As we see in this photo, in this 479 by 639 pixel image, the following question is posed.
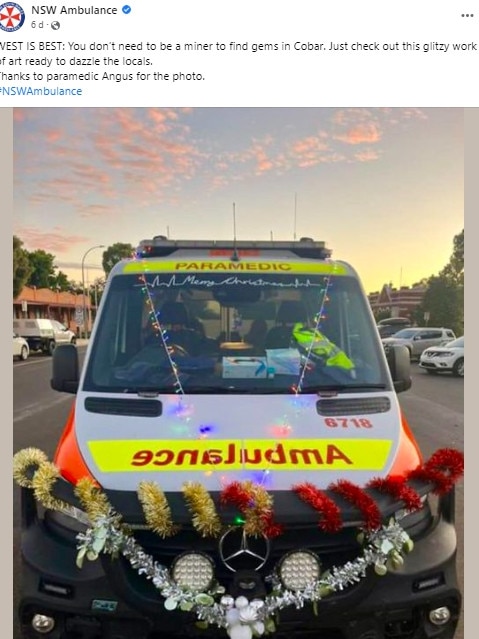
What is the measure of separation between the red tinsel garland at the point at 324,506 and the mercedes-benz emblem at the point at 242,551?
233 millimetres

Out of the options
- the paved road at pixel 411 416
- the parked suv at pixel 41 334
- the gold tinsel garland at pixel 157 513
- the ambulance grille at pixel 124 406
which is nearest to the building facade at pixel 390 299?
the ambulance grille at pixel 124 406

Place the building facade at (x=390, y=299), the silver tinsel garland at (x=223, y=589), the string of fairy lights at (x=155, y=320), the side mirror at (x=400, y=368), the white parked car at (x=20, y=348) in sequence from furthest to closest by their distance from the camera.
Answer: the white parked car at (x=20, y=348), the building facade at (x=390, y=299), the side mirror at (x=400, y=368), the string of fairy lights at (x=155, y=320), the silver tinsel garland at (x=223, y=589)

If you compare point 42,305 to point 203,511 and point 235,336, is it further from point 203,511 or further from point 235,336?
point 203,511

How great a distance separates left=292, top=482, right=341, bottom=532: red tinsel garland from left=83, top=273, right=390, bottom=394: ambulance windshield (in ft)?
2.96

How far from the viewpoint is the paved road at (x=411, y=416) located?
24.0ft

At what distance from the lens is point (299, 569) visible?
2.37m

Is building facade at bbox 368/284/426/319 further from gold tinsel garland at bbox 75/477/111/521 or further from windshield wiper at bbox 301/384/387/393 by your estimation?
gold tinsel garland at bbox 75/477/111/521

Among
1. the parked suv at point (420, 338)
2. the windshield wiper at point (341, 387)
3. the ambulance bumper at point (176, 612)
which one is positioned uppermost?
the windshield wiper at point (341, 387)

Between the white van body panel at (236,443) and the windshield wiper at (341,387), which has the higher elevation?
the windshield wiper at (341,387)

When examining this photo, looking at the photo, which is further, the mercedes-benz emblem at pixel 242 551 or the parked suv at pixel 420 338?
the parked suv at pixel 420 338

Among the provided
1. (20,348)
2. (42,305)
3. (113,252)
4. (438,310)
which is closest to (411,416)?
(113,252)

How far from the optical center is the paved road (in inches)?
287

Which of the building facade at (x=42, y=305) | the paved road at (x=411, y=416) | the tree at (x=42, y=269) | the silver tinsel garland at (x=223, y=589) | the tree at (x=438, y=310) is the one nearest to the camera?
the silver tinsel garland at (x=223, y=589)

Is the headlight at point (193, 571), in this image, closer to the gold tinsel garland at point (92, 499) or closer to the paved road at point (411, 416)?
the gold tinsel garland at point (92, 499)
